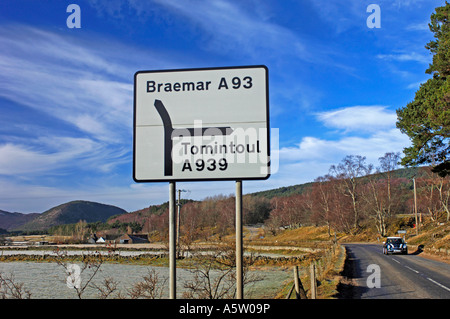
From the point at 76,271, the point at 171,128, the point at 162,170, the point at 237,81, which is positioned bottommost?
the point at 76,271

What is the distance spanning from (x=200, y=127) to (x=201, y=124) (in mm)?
27

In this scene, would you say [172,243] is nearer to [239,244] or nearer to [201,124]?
[239,244]

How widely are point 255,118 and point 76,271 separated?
5143mm

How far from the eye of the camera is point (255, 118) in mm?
2846

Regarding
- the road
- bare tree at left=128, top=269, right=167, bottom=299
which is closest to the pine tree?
the road

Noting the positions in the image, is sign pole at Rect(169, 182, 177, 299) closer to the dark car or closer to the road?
the road

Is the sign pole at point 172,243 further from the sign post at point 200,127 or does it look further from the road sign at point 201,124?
the road sign at point 201,124

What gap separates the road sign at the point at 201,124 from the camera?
2.85 meters

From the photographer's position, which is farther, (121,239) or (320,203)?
(121,239)

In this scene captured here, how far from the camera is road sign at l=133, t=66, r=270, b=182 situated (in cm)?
285

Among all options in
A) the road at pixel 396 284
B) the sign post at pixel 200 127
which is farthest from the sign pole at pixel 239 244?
the road at pixel 396 284

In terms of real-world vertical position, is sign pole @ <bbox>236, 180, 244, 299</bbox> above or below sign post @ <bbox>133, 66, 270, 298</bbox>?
below
